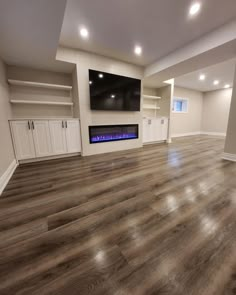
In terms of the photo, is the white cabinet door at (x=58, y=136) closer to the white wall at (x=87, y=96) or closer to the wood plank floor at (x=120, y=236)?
the white wall at (x=87, y=96)

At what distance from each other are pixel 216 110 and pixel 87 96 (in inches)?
306

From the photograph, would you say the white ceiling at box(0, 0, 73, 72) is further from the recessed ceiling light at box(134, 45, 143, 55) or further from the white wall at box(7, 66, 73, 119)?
the recessed ceiling light at box(134, 45, 143, 55)

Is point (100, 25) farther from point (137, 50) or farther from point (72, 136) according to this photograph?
point (72, 136)

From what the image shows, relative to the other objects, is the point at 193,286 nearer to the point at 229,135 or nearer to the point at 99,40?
the point at 229,135

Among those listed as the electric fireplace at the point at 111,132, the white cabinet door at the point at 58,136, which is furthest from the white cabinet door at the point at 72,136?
the electric fireplace at the point at 111,132

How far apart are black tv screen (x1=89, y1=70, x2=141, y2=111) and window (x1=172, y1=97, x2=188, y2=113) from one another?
11.6 ft

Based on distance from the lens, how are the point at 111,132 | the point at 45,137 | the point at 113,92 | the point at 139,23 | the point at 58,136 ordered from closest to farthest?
the point at 139,23 < the point at 45,137 < the point at 58,136 < the point at 113,92 < the point at 111,132

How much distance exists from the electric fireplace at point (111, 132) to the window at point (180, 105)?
3.67m

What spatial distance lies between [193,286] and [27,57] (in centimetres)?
430

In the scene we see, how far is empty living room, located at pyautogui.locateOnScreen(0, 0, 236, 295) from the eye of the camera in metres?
0.93

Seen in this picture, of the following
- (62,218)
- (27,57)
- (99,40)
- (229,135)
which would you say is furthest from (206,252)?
(27,57)

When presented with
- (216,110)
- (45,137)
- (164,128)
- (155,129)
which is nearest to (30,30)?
(45,137)

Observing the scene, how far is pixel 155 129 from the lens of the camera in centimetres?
540

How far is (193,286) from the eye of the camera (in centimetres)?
81
